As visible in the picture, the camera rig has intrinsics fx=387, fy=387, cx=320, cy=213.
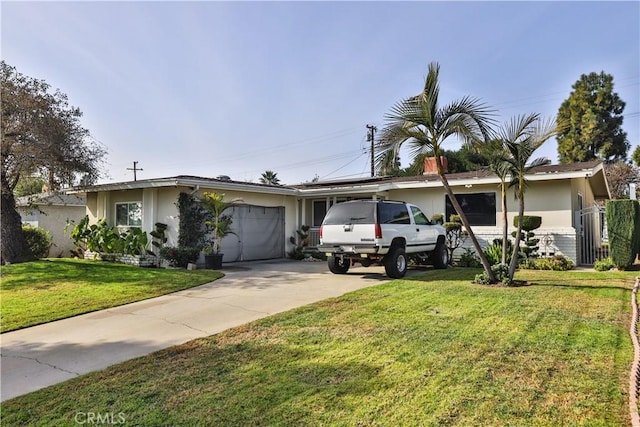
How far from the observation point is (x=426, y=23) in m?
11.5

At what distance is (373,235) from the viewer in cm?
978

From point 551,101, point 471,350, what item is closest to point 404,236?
point 471,350

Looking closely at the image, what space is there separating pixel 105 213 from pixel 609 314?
663 inches

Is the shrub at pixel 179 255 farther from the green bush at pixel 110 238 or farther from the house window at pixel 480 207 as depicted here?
the house window at pixel 480 207

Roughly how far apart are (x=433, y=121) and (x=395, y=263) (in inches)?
148

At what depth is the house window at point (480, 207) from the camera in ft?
46.1

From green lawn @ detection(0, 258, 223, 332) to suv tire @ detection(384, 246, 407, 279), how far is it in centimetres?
470

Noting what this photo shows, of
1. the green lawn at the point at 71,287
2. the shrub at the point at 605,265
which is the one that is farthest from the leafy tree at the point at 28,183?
the shrub at the point at 605,265

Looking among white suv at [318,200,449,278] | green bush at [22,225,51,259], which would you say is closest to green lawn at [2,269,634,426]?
white suv at [318,200,449,278]

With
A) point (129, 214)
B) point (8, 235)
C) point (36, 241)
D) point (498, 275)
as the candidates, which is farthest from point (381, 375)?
point (36, 241)

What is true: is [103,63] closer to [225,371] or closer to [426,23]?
[426,23]

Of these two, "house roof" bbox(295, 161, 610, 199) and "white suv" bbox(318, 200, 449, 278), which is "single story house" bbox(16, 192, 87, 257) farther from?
"white suv" bbox(318, 200, 449, 278)
